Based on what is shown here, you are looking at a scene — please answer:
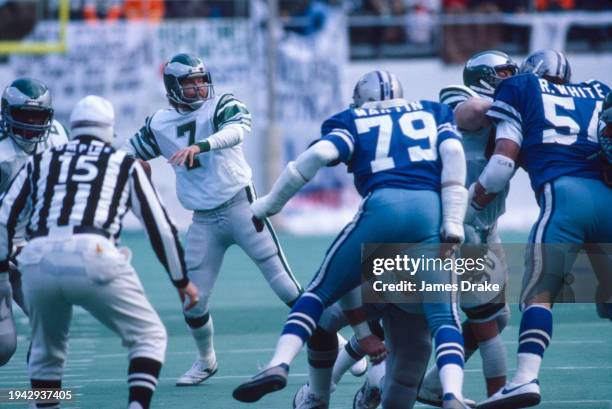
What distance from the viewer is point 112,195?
19.9ft

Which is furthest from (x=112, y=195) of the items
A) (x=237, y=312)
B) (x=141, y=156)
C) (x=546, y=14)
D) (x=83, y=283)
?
(x=546, y=14)

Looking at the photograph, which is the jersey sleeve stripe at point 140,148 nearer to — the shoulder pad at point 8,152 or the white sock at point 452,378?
the shoulder pad at point 8,152

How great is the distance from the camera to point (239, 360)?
902 centimetres

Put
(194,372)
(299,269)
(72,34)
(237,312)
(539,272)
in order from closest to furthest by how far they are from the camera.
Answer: (539,272) → (194,372) → (237,312) → (299,269) → (72,34)

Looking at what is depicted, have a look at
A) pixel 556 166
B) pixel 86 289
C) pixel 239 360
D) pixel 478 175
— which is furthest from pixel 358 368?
pixel 86 289

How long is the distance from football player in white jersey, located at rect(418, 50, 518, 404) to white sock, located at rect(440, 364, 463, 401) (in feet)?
2.89

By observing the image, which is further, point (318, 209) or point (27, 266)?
point (318, 209)

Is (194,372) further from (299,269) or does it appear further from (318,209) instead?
(318,209)

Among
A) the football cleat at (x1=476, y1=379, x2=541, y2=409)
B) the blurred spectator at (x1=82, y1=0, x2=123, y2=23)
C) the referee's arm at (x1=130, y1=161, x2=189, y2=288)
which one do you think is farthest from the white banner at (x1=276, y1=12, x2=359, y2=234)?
the referee's arm at (x1=130, y1=161, x2=189, y2=288)

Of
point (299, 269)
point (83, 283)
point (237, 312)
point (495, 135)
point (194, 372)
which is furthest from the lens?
point (299, 269)

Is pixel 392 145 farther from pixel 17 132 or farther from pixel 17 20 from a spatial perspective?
pixel 17 20

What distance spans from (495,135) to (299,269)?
25.3ft

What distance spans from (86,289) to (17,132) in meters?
2.16

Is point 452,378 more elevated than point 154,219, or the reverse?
point 154,219
